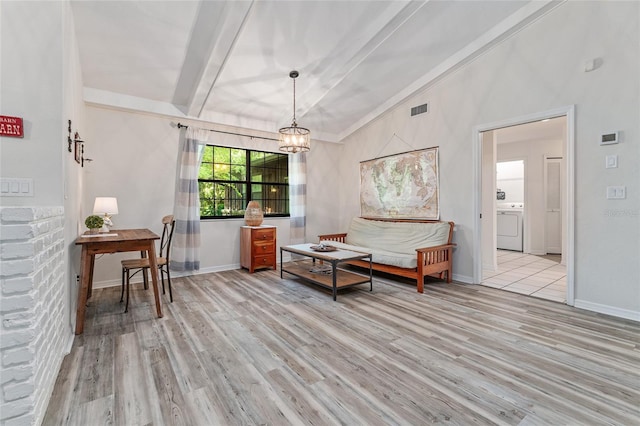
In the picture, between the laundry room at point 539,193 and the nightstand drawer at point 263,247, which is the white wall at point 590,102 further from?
the nightstand drawer at point 263,247

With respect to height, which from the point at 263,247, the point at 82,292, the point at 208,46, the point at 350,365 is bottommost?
the point at 350,365

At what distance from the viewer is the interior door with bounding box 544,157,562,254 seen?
611cm

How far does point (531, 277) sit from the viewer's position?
4227mm

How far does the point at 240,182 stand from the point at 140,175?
147 centimetres

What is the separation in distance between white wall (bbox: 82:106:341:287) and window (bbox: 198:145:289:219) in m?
0.19


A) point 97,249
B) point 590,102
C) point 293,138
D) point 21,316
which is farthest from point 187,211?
point 590,102

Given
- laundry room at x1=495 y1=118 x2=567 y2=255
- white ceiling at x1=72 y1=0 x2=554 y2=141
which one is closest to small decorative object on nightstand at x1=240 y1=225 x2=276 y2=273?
white ceiling at x1=72 y1=0 x2=554 y2=141

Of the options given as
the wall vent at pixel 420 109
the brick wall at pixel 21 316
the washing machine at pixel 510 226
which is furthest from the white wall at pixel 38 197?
the washing machine at pixel 510 226

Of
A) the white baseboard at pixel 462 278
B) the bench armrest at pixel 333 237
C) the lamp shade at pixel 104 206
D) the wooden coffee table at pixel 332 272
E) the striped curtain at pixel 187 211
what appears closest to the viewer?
the lamp shade at pixel 104 206

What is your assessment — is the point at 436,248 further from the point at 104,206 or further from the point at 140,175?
the point at 140,175

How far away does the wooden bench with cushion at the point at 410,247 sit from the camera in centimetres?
370

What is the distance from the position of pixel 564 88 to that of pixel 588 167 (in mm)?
863

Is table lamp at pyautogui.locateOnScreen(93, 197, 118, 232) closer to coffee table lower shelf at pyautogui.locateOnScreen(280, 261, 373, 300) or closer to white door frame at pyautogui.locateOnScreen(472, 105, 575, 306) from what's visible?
coffee table lower shelf at pyautogui.locateOnScreen(280, 261, 373, 300)

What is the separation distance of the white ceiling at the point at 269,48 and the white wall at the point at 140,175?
274 mm
